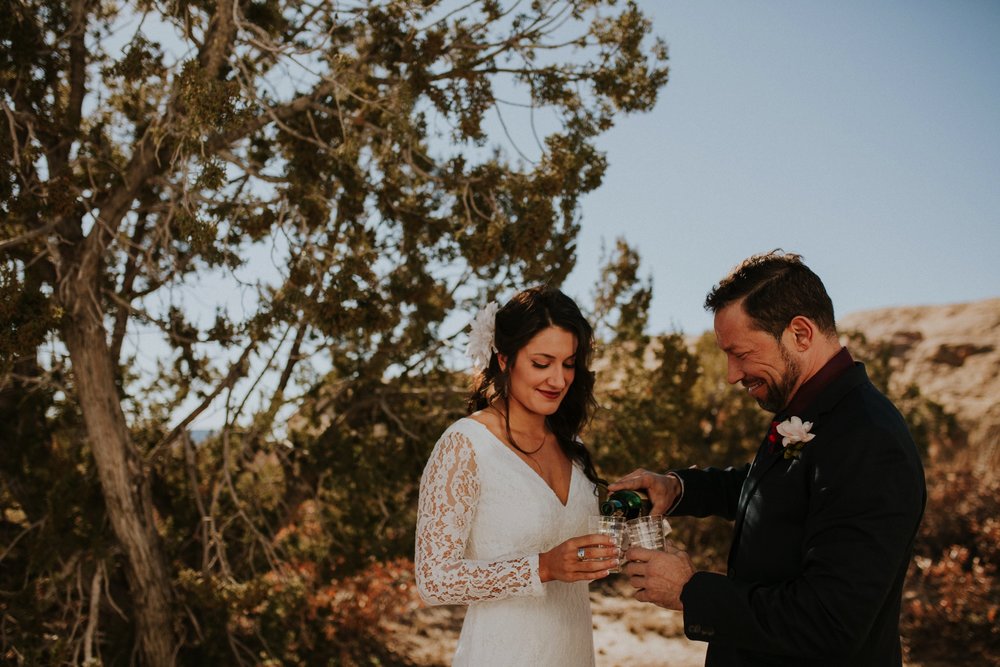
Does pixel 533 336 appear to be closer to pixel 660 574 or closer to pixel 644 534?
pixel 644 534

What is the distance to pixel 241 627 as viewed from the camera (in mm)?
6492


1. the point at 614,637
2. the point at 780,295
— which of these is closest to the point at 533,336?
the point at 780,295

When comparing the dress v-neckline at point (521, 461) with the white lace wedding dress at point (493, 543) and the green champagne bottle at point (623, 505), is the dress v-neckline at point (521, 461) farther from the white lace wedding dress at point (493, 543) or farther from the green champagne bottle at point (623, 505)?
the green champagne bottle at point (623, 505)

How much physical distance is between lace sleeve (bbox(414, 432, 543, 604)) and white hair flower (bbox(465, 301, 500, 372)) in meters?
0.46

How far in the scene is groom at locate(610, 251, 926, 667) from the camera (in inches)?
79.9

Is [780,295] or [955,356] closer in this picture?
[780,295]

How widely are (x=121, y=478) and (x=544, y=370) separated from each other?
365 cm

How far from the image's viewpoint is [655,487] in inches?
118

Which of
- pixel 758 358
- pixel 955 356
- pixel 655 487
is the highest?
pixel 955 356

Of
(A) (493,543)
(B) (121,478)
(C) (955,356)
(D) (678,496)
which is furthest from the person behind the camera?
(C) (955,356)

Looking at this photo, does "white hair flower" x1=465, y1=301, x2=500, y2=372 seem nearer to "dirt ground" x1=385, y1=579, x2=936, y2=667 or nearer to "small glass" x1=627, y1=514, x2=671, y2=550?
"small glass" x1=627, y1=514, x2=671, y2=550

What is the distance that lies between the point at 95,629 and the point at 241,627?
4.04 ft

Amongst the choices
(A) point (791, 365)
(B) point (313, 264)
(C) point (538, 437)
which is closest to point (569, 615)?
(C) point (538, 437)

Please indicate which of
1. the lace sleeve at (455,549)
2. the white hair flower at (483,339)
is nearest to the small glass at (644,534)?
the lace sleeve at (455,549)
